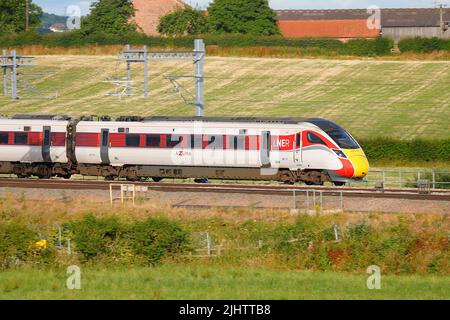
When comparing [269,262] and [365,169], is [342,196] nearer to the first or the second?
[365,169]

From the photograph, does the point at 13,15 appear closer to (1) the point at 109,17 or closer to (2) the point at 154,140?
(1) the point at 109,17

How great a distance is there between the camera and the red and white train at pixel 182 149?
159 ft

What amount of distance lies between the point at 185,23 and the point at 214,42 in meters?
29.6

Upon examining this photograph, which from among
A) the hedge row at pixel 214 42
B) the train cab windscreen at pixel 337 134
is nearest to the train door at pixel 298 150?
the train cab windscreen at pixel 337 134

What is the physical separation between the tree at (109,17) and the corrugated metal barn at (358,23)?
21860 mm

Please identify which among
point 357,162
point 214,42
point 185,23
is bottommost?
point 357,162

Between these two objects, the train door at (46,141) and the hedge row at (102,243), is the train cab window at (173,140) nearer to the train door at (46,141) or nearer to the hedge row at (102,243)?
the train door at (46,141)

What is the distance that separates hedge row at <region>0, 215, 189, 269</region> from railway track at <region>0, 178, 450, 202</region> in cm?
1161

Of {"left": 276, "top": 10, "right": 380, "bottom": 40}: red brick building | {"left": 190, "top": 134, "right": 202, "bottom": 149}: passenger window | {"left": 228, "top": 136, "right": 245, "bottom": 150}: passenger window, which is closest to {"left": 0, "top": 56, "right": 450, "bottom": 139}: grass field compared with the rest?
{"left": 228, "top": 136, "right": 245, "bottom": 150}: passenger window

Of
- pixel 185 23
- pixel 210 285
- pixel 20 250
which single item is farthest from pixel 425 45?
pixel 210 285

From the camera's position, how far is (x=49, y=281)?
2759 centimetres

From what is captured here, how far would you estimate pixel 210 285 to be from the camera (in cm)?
2670
